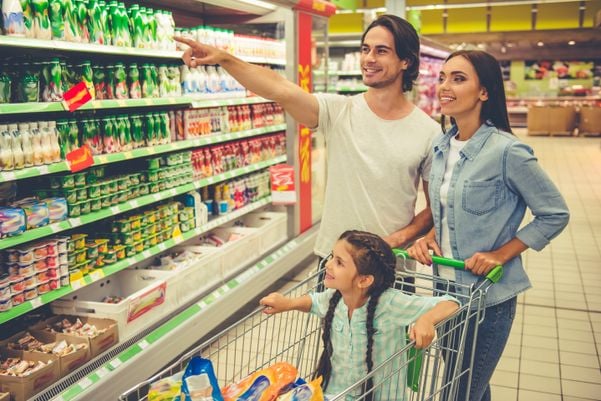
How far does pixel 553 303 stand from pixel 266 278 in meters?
2.25

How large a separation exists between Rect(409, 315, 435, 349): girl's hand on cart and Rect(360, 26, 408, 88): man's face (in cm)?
100

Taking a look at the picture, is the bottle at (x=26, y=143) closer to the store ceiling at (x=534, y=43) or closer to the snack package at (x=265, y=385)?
the snack package at (x=265, y=385)

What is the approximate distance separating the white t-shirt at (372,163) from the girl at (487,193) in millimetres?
229

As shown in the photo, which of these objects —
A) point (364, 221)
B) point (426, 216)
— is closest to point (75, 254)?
point (364, 221)

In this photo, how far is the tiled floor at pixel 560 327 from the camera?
11.6 feet

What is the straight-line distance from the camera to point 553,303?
4.82 meters

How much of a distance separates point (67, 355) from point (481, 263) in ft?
6.22

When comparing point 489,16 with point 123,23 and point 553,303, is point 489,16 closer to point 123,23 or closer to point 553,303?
point 553,303

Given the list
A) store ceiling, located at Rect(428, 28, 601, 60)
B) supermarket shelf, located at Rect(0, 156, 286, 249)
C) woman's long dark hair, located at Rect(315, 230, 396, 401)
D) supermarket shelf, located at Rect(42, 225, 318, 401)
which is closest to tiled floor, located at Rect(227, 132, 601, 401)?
supermarket shelf, located at Rect(42, 225, 318, 401)

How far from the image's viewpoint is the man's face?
2340 mm

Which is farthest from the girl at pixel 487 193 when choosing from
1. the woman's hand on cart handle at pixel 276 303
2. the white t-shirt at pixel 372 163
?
the woman's hand on cart handle at pixel 276 303

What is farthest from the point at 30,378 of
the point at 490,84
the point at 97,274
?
the point at 490,84

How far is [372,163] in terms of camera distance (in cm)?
240

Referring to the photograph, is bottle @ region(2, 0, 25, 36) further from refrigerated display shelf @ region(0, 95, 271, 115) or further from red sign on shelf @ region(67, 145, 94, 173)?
red sign on shelf @ region(67, 145, 94, 173)
